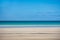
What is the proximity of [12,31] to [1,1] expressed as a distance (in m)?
0.32

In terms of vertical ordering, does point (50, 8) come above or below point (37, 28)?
above

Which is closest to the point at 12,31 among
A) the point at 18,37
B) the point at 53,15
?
the point at 18,37

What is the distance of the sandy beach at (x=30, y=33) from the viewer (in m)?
0.95

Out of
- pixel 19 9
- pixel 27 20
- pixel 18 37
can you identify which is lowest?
pixel 18 37

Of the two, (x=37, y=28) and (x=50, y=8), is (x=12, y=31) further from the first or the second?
(x=50, y=8)

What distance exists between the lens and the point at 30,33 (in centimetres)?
96

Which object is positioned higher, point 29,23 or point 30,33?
point 29,23

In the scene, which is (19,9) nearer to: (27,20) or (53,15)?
(27,20)

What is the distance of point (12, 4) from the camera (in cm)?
99

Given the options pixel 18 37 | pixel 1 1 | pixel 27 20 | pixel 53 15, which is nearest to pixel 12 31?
pixel 18 37

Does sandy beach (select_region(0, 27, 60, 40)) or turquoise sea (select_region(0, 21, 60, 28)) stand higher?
turquoise sea (select_region(0, 21, 60, 28))

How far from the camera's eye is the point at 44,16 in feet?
3.31

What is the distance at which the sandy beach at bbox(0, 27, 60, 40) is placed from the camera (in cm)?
95

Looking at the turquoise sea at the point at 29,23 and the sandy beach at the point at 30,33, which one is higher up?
the turquoise sea at the point at 29,23
